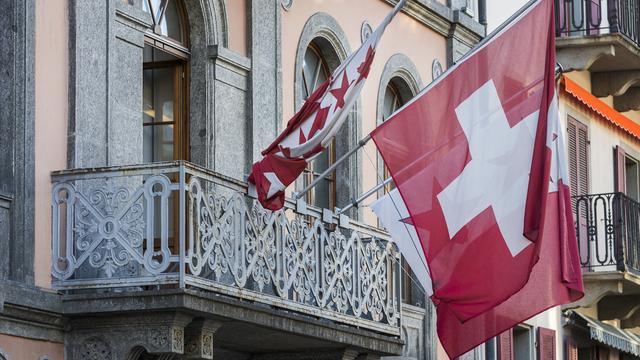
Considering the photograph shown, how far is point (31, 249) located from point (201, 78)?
3.49m

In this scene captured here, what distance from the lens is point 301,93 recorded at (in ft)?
66.7

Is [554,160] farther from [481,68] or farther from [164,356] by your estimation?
[164,356]

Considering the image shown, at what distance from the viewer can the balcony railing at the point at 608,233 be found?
88.0 ft

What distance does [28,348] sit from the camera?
15266 millimetres

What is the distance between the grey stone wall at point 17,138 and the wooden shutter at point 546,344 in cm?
1137

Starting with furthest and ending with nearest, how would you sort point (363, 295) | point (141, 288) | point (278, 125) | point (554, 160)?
point (278, 125)
point (363, 295)
point (554, 160)
point (141, 288)

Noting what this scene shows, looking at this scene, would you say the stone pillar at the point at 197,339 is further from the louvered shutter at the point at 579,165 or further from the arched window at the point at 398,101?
the louvered shutter at the point at 579,165

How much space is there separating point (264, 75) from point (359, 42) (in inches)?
102

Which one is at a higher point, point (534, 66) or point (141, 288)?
point (534, 66)

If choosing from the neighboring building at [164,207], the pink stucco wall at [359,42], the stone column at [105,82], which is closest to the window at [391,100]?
the pink stucco wall at [359,42]

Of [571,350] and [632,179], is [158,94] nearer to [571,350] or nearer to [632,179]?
[571,350]

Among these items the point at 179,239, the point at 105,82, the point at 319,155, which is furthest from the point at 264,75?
the point at 179,239

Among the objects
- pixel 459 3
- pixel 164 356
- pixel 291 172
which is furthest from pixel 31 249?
pixel 459 3

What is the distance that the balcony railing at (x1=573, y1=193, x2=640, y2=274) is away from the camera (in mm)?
26812
